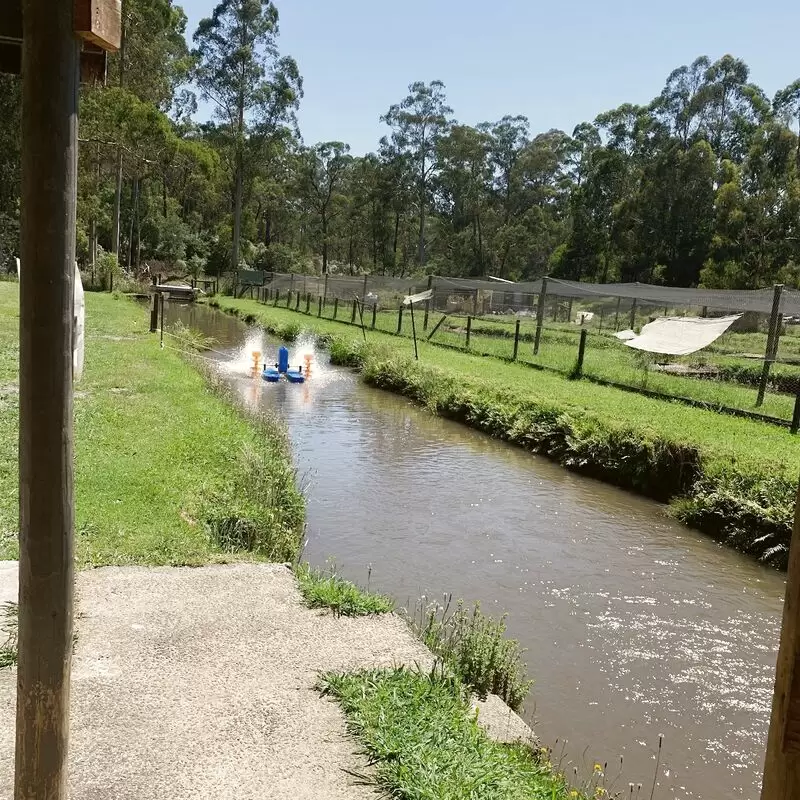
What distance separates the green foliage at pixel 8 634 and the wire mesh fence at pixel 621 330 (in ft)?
33.1

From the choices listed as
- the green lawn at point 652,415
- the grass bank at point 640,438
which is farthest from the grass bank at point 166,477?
the green lawn at point 652,415

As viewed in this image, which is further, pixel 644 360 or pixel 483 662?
pixel 644 360

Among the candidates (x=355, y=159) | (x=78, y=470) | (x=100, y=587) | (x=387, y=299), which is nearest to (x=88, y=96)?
(x=387, y=299)

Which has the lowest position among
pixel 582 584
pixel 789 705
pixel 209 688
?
pixel 582 584

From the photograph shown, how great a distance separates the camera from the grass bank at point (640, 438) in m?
8.38

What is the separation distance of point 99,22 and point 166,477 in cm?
571

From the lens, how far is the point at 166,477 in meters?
7.58

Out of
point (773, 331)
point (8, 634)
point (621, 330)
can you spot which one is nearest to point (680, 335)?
point (773, 331)

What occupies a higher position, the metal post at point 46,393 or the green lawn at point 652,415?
the metal post at point 46,393

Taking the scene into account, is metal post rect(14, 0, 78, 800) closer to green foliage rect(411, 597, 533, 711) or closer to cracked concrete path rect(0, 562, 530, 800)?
cracked concrete path rect(0, 562, 530, 800)

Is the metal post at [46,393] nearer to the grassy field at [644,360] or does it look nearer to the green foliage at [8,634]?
the green foliage at [8,634]

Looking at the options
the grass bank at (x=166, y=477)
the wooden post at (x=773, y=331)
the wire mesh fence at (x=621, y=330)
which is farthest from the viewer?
the wire mesh fence at (x=621, y=330)

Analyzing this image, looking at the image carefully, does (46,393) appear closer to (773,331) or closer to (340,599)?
(340,599)

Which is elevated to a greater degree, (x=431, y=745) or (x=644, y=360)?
(x=644, y=360)
